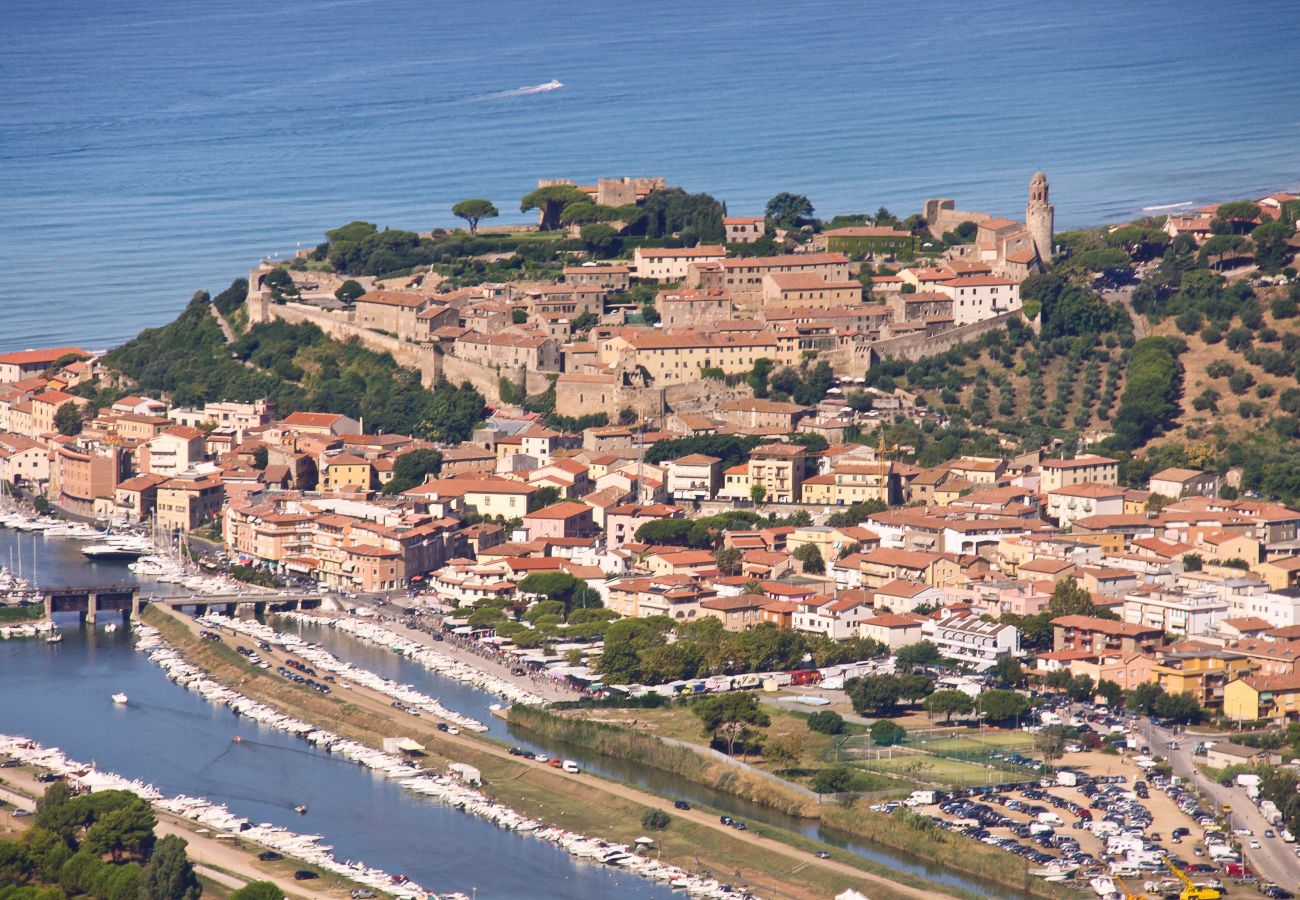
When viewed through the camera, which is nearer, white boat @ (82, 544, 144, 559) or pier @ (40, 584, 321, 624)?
pier @ (40, 584, 321, 624)

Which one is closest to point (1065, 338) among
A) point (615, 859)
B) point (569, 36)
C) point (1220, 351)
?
point (1220, 351)

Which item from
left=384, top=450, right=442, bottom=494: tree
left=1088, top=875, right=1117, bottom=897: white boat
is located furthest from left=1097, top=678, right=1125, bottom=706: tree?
left=384, top=450, right=442, bottom=494: tree

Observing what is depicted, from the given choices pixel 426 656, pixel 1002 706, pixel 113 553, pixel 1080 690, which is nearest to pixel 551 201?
pixel 113 553

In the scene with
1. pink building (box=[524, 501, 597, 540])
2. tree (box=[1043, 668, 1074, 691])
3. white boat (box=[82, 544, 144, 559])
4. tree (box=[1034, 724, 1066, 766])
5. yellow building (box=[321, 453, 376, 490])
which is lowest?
tree (box=[1034, 724, 1066, 766])

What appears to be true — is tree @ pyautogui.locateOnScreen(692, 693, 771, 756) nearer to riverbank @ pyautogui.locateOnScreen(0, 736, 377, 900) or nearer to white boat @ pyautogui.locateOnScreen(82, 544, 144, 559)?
riverbank @ pyautogui.locateOnScreen(0, 736, 377, 900)

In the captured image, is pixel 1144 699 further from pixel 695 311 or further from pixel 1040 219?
pixel 1040 219

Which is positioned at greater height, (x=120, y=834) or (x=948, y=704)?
(x=948, y=704)

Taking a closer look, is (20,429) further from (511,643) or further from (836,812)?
(836,812)
